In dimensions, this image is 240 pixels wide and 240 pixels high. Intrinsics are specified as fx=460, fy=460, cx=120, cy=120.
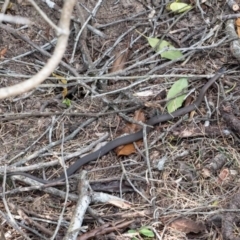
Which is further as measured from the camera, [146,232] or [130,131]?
[130,131]

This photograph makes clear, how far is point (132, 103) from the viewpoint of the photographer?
255 centimetres

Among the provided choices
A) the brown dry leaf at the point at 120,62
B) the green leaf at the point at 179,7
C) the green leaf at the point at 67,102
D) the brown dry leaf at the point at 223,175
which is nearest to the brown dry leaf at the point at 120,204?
the brown dry leaf at the point at 223,175

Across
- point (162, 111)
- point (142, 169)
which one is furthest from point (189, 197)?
point (162, 111)

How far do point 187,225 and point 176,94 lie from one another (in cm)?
79

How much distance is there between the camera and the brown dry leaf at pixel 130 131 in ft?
7.82

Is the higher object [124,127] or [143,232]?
[124,127]

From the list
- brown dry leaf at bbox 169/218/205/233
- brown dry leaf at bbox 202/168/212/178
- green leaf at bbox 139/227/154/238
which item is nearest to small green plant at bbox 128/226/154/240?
green leaf at bbox 139/227/154/238

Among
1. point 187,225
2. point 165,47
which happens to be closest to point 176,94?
point 165,47

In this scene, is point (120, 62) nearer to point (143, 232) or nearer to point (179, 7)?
point (179, 7)

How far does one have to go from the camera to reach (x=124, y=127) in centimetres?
251

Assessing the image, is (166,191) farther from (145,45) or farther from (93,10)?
(93,10)

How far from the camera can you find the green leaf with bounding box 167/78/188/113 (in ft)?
8.20

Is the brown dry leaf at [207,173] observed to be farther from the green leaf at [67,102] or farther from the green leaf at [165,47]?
the green leaf at [67,102]

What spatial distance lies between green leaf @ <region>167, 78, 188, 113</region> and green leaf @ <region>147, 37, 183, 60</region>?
0.62 feet
